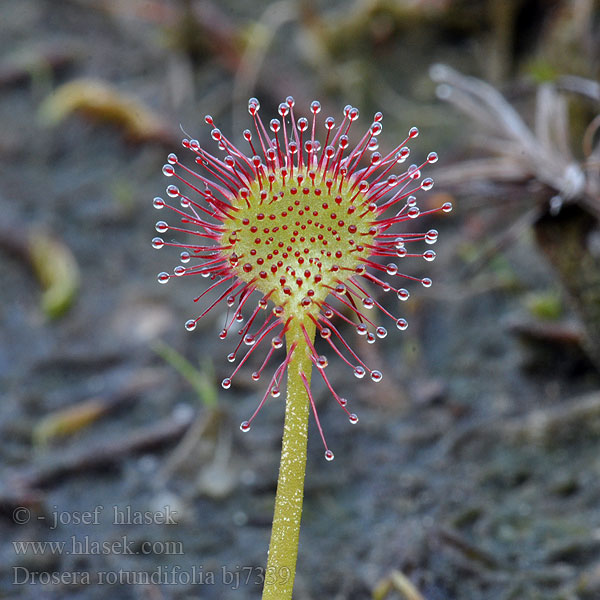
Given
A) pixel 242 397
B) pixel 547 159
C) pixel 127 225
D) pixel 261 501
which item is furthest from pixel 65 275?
pixel 547 159

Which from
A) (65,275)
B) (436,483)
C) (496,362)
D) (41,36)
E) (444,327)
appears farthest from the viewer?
(41,36)

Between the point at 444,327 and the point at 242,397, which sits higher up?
the point at 444,327

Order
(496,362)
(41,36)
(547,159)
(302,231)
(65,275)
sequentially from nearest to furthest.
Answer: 1. (302,231)
2. (547,159)
3. (496,362)
4. (65,275)
5. (41,36)

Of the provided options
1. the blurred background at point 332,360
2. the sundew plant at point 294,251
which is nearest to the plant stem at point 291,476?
the sundew plant at point 294,251

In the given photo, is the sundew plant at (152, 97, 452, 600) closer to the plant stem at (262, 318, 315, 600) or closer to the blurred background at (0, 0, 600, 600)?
the plant stem at (262, 318, 315, 600)

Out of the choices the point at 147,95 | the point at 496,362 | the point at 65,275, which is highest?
the point at 147,95

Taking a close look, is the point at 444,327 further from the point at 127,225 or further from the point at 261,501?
the point at 127,225
